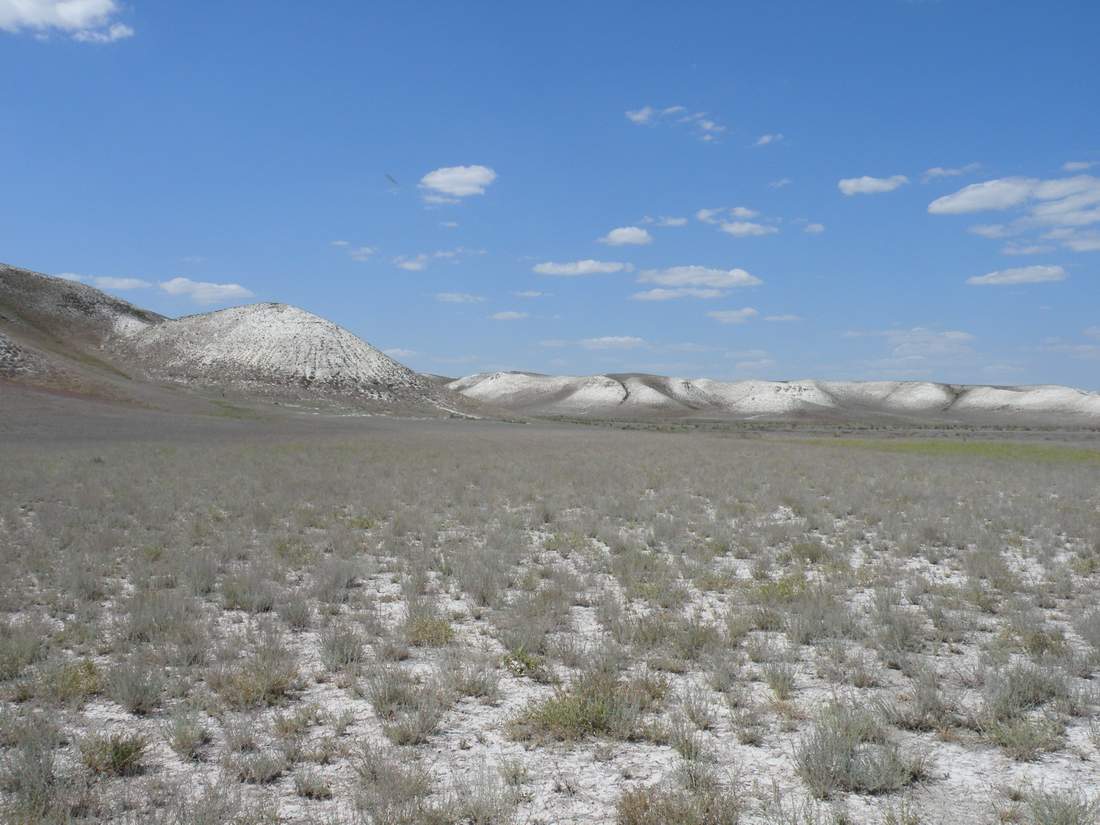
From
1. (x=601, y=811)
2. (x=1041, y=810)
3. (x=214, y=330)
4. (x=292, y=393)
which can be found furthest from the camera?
(x=214, y=330)

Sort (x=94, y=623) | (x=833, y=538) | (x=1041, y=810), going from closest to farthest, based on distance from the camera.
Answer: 1. (x=1041, y=810)
2. (x=94, y=623)
3. (x=833, y=538)

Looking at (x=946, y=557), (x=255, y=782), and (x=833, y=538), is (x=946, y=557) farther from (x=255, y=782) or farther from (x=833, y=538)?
(x=255, y=782)

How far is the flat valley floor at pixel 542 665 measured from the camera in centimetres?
462

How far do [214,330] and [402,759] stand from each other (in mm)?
114133

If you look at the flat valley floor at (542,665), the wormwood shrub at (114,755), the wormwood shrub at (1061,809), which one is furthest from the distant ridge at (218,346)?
the wormwood shrub at (1061,809)

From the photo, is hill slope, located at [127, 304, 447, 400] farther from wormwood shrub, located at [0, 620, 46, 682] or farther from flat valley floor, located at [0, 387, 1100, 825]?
wormwood shrub, located at [0, 620, 46, 682]

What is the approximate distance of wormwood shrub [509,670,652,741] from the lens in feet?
18.1

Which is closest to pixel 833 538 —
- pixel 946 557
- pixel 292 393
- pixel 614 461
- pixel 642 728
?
pixel 946 557

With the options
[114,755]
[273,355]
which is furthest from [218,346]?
[114,755]

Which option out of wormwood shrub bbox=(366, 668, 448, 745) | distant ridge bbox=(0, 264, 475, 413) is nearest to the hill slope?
distant ridge bbox=(0, 264, 475, 413)

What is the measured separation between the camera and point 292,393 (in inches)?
3740

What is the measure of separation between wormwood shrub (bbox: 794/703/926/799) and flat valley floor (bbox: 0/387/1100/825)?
0.09 feet

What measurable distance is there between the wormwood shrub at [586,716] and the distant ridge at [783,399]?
410ft

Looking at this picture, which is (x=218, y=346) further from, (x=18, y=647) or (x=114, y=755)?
(x=114, y=755)
